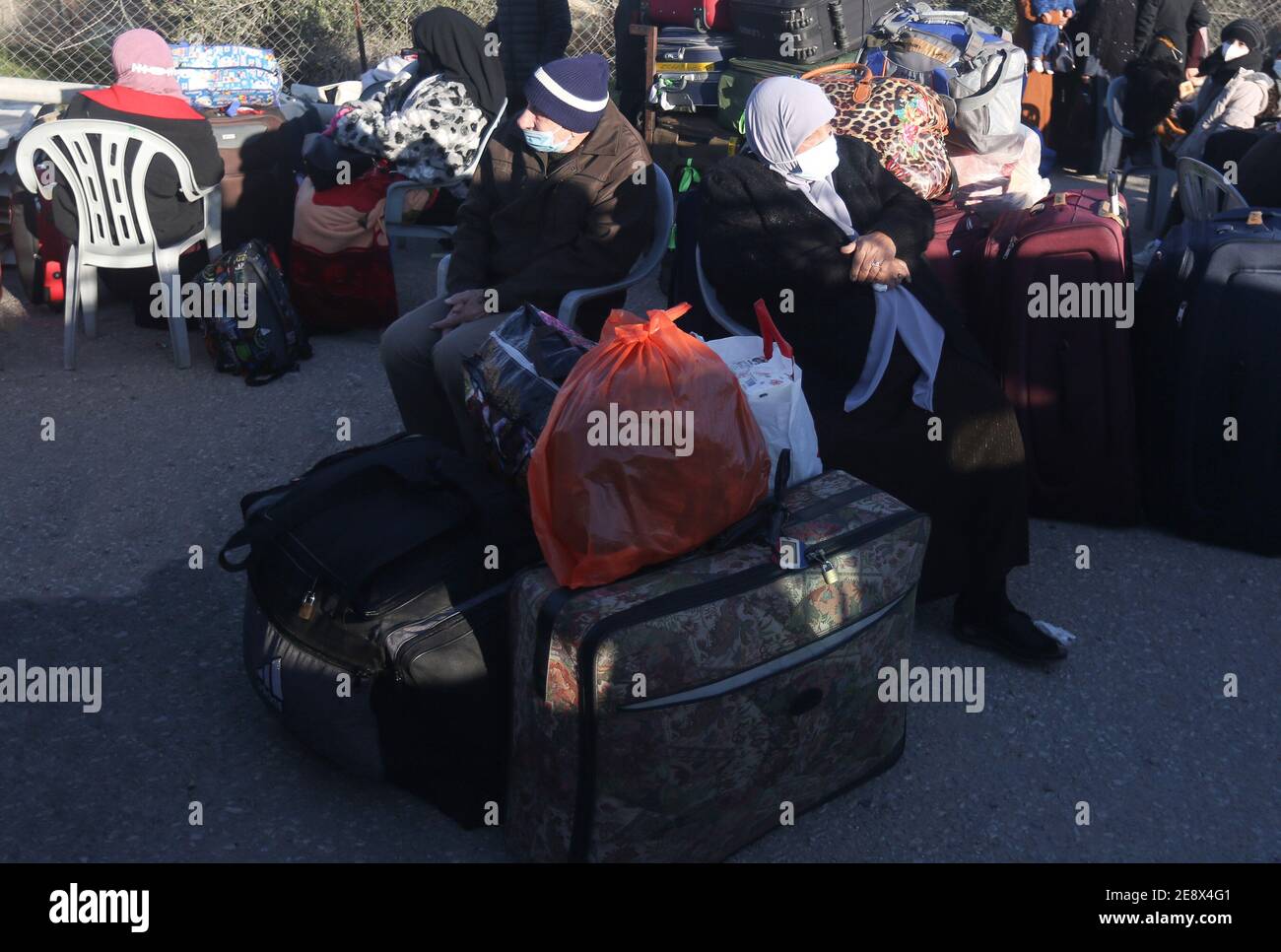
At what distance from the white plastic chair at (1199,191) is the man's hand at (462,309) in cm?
235

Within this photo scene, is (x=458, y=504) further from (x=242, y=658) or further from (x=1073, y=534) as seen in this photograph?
(x=1073, y=534)

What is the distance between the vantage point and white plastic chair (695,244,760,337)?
3271 mm

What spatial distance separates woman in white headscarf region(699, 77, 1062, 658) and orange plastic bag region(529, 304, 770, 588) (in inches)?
33.5

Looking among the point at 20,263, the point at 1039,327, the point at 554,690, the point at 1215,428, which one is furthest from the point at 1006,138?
the point at 20,263

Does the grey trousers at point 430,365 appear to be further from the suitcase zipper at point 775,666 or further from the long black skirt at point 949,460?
the suitcase zipper at point 775,666

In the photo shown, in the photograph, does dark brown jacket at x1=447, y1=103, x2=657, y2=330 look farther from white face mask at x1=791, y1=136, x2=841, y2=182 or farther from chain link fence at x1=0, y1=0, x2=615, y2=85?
chain link fence at x1=0, y1=0, x2=615, y2=85

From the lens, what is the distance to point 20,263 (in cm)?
529

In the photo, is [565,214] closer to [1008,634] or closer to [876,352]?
[876,352]

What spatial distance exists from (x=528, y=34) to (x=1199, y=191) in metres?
3.85

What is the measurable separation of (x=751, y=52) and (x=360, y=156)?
2137 mm

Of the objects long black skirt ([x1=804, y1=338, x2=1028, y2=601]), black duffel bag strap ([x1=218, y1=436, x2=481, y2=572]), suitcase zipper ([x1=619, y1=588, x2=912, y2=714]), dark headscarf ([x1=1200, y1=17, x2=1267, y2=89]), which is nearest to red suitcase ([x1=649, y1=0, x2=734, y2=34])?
dark headscarf ([x1=1200, y1=17, x2=1267, y2=89])

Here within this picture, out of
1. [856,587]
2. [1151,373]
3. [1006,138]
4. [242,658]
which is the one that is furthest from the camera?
[1006,138]

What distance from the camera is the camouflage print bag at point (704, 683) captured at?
83.7 inches

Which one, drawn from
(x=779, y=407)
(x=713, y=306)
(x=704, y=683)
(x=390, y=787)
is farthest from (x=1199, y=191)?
(x=390, y=787)
